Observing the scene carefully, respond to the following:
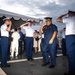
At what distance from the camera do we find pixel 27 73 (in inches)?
248

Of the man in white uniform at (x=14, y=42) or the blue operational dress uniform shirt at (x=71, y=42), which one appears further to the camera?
the man in white uniform at (x=14, y=42)

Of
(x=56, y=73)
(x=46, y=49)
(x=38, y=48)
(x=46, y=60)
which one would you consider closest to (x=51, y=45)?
(x=46, y=49)

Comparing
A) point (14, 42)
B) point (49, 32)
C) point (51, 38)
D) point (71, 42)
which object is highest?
point (49, 32)

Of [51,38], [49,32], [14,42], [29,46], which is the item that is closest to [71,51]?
[51,38]

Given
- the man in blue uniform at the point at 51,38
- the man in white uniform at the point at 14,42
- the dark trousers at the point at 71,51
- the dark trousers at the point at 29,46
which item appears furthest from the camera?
the man in white uniform at the point at 14,42

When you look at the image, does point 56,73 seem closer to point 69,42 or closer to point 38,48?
point 69,42

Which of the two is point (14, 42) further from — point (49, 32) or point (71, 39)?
point (71, 39)

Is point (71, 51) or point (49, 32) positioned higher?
point (49, 32)

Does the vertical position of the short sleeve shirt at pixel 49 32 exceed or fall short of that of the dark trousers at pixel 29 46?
it exceeds it

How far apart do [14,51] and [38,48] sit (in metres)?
3.47

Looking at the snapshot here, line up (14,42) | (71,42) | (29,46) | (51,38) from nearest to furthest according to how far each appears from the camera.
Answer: (71,42), (51,38), (29,46), (14,42)

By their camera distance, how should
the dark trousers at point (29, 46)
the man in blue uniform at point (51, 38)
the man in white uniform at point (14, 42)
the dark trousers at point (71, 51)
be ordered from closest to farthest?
the dark trousers at point (71, 51) < the man in blue uniform at point (51, 38) < the dark trousers at point (29, 46) < the man in white uniform at point (14, 42)

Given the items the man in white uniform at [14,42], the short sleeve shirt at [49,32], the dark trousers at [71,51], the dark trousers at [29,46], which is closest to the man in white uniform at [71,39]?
the dark trousers at [71,51]

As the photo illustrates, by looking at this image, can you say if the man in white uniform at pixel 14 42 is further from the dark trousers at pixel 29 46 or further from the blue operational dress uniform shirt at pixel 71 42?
the blue operational dress uniform shirt at pixel 71 42
